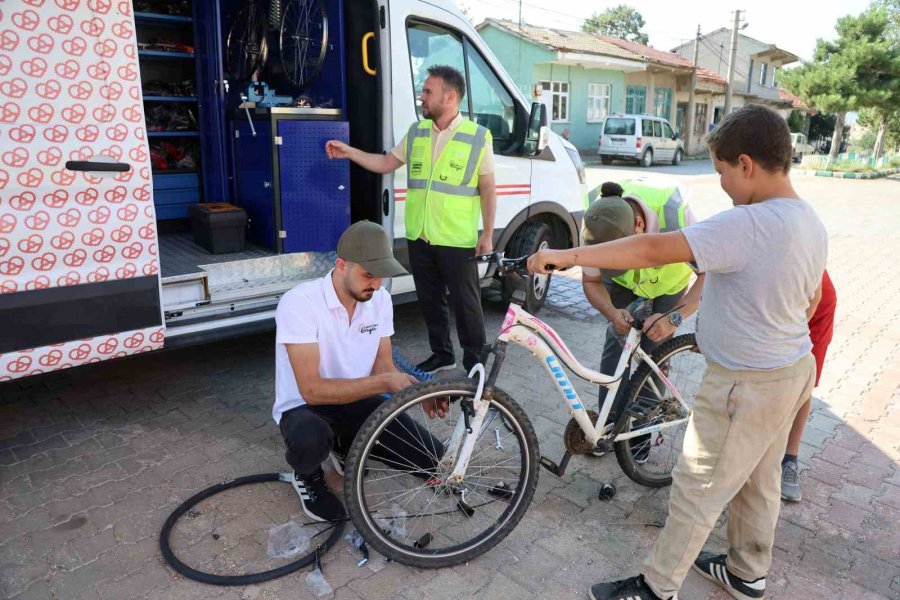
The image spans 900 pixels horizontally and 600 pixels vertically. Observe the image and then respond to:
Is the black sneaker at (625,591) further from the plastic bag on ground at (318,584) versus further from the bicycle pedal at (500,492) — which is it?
the plastic bag on ground at (318,584)

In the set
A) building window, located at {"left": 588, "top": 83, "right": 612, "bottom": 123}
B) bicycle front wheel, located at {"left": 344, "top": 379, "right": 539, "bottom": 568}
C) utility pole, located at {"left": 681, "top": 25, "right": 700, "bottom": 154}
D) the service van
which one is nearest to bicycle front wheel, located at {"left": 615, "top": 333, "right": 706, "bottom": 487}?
bicycle front wheel, located at {"left": 344, "top": 379, "right": 539, "bottom": 568}

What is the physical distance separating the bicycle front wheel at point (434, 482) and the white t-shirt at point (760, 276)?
0.85 m

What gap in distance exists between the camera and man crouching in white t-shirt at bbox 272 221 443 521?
2689mm

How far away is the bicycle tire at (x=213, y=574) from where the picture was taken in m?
2.52

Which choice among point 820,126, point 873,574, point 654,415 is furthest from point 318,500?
point 820,126

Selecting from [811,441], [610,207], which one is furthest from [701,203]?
[610,207]

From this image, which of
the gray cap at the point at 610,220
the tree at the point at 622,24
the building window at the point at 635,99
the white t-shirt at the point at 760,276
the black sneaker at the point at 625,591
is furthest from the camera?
the tree at the point at 622,24

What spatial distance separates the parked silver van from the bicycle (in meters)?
21.6

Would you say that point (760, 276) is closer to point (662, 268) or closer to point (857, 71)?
point (662, 268)

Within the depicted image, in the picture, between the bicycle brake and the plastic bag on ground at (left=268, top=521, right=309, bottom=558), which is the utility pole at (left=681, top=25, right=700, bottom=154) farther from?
the plastic bag on ground at (left=268, top=521, right=309, bottom=558)

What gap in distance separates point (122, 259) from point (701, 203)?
39.8 ft

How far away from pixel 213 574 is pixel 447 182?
8.03ft

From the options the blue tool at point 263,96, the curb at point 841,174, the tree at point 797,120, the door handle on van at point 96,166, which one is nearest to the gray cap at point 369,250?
the door handle on van at point 96,166

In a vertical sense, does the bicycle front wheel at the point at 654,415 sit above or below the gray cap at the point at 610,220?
below
